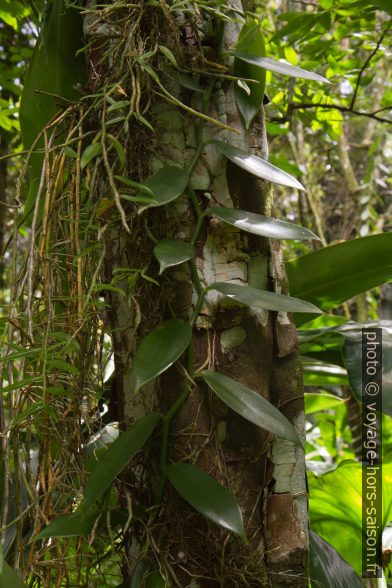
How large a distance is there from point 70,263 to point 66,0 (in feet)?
0.87

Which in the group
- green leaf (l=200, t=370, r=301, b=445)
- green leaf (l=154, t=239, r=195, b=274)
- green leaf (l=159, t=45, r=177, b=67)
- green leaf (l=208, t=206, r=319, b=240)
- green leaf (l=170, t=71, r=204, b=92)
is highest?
green leaf (l=159, t=45, r=177, b=67)

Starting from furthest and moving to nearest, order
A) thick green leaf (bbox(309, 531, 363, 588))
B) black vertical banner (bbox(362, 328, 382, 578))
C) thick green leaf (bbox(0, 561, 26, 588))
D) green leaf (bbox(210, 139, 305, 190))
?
1. black vertical banner (bbox(362, 328, 382, 578))
2. thick green leaf (bbox(309, 531, 363, 588))
3. green leaf (bbox(210, 139, 305, 190))
4. thick green leaf (bbox(0, 561, 26, 588))

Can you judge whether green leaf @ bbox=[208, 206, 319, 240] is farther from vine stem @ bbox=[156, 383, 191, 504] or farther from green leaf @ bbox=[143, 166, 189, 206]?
vine stem @ bbox=[156, 383, 191, 504]

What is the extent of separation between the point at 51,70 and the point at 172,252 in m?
0.32

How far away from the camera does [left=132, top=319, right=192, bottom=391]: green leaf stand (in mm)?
481

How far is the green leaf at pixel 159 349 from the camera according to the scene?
0.48m

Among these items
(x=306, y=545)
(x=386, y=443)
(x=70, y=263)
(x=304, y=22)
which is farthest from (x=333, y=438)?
(x=70, y=263)

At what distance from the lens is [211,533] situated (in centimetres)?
52

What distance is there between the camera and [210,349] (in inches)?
21.6

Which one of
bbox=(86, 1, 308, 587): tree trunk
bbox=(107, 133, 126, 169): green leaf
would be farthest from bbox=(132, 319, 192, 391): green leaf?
bbox=(107, 133, 126, 169): green leaf

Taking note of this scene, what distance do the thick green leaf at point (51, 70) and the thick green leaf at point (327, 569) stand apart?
0.49 m

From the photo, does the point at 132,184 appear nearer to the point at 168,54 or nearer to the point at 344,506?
the point at 168,54

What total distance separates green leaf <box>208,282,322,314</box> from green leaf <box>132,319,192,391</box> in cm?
4

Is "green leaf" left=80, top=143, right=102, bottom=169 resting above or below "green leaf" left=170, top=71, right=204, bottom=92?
below
